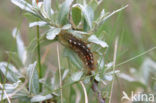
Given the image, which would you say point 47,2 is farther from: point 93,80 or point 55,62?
point 55,62

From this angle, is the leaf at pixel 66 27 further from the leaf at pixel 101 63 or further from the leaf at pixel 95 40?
the leaf at pixel 101 63

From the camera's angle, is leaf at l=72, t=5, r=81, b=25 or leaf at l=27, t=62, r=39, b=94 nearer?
leaf at l=72, t=5, r=81, b=25

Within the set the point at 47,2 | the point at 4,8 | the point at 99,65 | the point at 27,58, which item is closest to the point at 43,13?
the point at 47,2

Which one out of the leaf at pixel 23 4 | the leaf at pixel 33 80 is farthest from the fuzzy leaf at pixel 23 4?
the leaf at pixel 33 80

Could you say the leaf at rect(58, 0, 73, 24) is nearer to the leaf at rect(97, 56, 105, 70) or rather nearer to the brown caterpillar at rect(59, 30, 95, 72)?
the brown caterpillar at rect(59, 30, 95, 72)

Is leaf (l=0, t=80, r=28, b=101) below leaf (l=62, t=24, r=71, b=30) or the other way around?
below

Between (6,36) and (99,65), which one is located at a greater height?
(6,36)

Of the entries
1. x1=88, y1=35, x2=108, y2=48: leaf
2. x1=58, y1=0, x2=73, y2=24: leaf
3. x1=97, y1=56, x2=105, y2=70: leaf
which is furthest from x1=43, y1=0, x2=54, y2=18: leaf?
x1=97, y1=56, x2=105, y2=70: leaf
